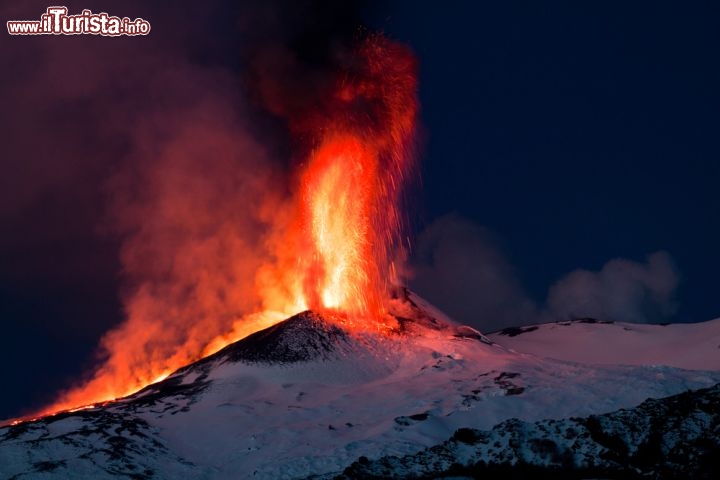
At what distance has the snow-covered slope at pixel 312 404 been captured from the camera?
177 ft

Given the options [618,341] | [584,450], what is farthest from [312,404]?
[618,341]

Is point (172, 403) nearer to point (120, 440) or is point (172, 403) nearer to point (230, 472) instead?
point (120, 440)

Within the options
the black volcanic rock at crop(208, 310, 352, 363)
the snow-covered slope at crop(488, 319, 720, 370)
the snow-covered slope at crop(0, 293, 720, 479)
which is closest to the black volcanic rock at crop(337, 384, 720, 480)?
the snow-covered slope at crop(0, 293, 720, 479)

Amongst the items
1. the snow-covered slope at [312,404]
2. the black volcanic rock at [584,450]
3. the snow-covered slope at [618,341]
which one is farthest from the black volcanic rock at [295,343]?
the black volcanic rock at [584,450]

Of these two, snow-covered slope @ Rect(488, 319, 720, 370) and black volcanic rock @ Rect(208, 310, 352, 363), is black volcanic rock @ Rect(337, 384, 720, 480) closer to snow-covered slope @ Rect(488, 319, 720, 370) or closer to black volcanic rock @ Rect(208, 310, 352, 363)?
black volcanic rock @ Rect(208, 310, 352, 363)

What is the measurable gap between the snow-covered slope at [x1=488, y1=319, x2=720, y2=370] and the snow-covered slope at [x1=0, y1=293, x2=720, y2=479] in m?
33.1

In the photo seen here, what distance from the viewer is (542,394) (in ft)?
222

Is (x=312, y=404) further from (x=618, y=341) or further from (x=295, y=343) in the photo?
(x=618, y=341)

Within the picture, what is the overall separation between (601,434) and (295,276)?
89725mm

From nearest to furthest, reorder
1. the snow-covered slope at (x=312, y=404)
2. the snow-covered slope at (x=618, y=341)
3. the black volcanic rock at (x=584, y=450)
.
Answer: the black volcanic rock at (x=584, y=450), the snow-covered slope at (x=312, y=404), the snow-covered slope at (x=618, y=341)

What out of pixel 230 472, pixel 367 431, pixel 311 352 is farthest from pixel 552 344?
pixel 230 472

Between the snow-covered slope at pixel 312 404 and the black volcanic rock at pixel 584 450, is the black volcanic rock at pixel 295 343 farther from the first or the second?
the black volcanic rock at pixel 584 450

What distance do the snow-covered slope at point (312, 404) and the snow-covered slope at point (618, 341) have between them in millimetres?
33094

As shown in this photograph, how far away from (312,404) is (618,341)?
80027mm
